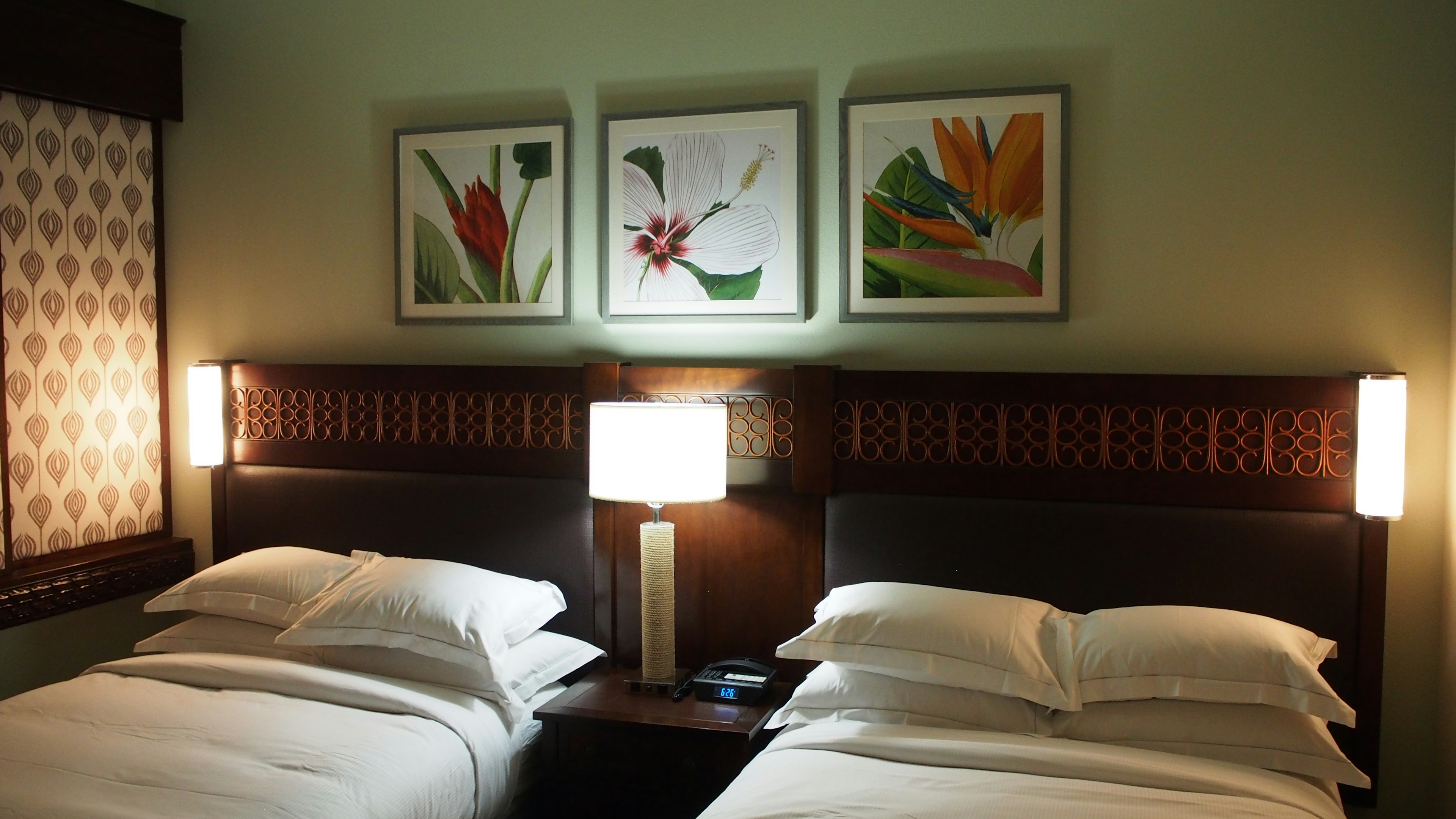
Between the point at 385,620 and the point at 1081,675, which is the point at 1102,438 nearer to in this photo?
the point at 1081,675

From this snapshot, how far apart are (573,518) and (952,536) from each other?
106 cm

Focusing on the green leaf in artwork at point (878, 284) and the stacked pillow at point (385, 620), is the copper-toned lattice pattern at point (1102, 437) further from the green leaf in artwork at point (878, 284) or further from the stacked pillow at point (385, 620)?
the stacked pillow at point (385, 620)

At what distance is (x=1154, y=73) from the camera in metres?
2.56

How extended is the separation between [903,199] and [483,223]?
4.07 ft

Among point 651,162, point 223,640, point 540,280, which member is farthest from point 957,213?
point 223,640

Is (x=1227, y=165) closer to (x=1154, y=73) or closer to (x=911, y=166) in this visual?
(x=1154, y=73)

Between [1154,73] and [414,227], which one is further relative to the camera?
[414,227]

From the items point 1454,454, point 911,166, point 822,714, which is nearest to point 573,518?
point 822,714

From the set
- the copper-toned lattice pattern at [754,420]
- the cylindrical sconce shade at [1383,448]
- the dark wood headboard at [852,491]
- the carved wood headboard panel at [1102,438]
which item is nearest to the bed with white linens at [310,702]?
the dark wood headboard at [852,491]

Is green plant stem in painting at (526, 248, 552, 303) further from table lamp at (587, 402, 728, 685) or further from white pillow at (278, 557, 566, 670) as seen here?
white pillow at (278, 557, 566, 670)

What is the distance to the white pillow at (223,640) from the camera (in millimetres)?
2797

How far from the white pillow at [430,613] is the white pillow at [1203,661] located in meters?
1.36

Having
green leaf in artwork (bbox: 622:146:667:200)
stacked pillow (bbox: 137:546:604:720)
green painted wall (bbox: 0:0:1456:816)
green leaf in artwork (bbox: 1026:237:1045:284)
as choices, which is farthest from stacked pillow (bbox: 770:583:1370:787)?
green leaf in artwork (bbox: 622:146:667:200)

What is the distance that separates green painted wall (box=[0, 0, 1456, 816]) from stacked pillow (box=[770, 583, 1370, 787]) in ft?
1.95
